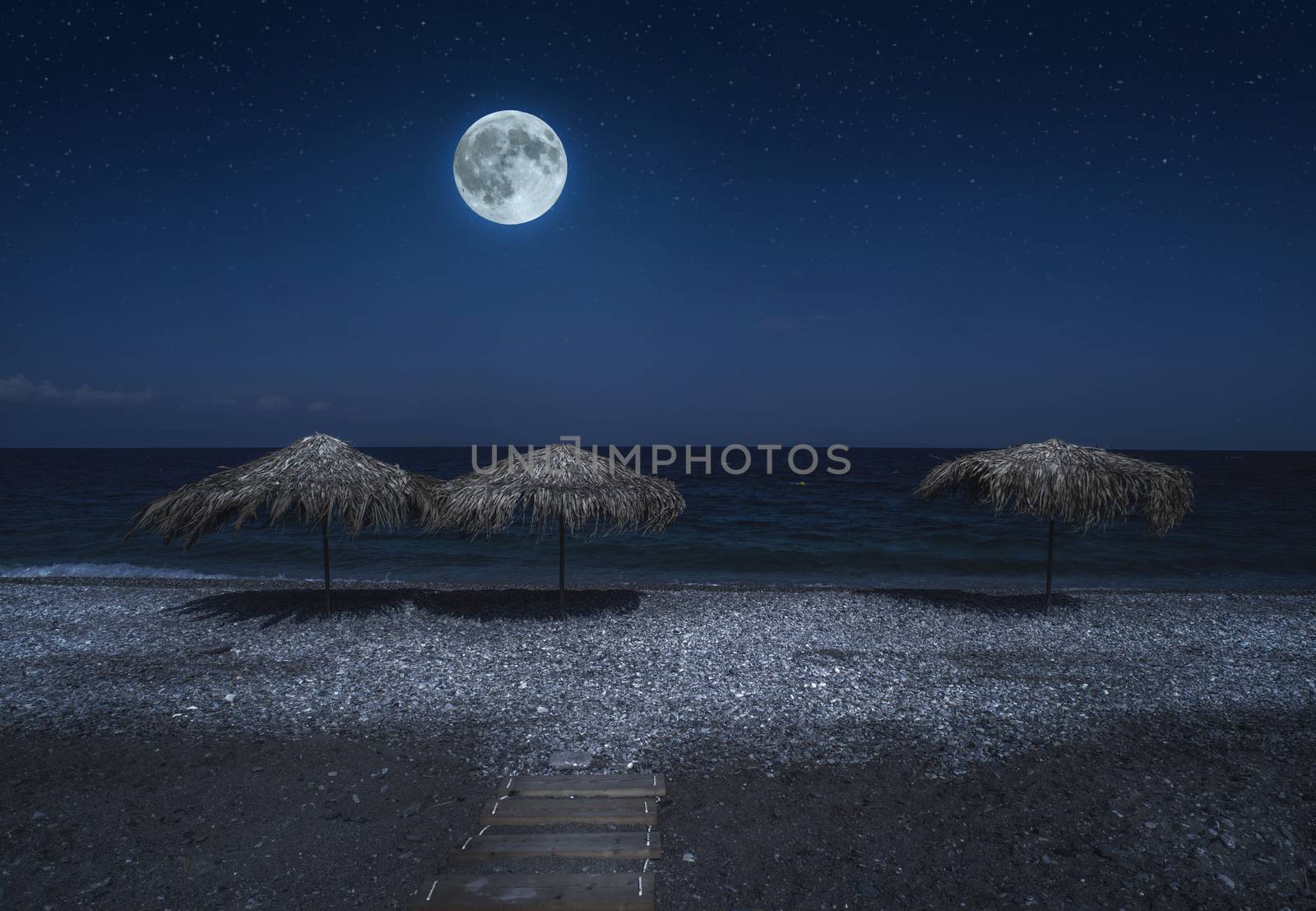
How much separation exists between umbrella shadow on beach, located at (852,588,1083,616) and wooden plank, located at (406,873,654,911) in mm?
9060

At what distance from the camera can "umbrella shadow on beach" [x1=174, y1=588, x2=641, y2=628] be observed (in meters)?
10.4

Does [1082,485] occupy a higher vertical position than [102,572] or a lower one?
higher

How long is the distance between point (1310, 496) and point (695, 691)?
48.8 meters

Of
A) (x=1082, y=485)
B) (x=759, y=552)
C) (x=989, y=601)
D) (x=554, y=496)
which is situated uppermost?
(x=1082, y=485)

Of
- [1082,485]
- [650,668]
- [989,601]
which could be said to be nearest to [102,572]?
[650,668]

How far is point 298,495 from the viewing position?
918 cm

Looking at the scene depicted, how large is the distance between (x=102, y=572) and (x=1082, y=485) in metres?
22.3

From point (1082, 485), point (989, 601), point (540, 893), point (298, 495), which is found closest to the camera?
point (540, 893)

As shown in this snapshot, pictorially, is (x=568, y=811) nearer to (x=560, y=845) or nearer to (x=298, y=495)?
(x=560, y=845)

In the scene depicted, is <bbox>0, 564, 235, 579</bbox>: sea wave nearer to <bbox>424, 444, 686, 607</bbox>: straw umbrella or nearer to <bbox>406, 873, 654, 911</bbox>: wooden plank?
<bbox>424, 444, 686, 607</bbox>: straw umbrella

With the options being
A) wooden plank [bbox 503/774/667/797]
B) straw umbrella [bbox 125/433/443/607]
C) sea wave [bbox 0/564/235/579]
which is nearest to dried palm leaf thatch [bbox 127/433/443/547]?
straw umbrella [bbox 125/433/443/607]

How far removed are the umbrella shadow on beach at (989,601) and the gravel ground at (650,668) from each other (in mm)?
94

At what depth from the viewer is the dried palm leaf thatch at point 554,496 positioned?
31.7 ft

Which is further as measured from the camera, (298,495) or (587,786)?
(298,495)
